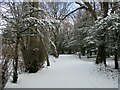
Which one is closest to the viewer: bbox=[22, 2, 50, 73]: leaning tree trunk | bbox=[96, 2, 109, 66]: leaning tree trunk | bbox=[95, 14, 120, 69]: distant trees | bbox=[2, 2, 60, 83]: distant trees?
bbox=[2, 2, 60, 83]: distant trees

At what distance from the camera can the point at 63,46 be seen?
4584cm

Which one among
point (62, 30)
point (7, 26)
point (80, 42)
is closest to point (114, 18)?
point (7, 26)

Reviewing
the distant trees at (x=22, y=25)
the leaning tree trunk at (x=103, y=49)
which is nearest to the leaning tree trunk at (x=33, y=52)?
the distant trees at (x=22, y=25)

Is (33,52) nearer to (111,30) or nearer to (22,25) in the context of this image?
(22,25)

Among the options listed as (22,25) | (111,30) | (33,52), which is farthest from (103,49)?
(22,25)

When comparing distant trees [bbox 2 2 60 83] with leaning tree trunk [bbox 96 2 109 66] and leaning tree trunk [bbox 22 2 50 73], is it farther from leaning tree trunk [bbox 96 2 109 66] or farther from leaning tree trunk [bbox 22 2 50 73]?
leaning tree trunk [bbox 96 2 109 66]

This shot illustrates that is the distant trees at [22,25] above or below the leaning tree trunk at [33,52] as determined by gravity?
above

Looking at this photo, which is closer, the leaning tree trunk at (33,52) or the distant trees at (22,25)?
the distant trees at (22,25)

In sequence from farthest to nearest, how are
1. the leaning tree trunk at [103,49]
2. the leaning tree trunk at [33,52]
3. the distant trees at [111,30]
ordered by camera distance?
the leaning tree trunk at [103,49], the leaning tree trunk at [33,52], the distant trees at [111,30]

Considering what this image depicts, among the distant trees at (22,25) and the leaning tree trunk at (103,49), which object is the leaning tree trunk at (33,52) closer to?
the distant trees at (22,25)

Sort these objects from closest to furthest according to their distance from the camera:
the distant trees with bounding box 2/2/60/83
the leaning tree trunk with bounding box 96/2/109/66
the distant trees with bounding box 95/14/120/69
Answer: the distant trees with bounding box 2/2/60/83, the distant trees with bounding box 95/14/120/69, the leaning tree trunk with bounding box 96/2/109/66

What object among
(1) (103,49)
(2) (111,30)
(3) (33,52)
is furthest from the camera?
(1) (103,49)

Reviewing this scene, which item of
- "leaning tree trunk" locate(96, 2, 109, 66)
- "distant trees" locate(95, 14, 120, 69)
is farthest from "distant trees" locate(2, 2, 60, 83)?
"leaning tree trunk" locate(96, 2, 109, 66)

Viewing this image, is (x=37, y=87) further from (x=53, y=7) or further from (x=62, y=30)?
(x=62, y=30)
